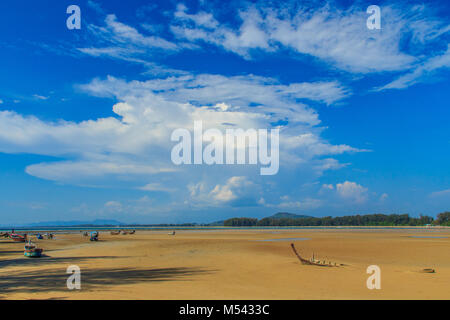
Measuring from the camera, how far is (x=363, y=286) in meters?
17.0

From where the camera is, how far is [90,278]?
1948 cm

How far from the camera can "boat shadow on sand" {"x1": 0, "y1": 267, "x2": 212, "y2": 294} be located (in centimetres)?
1658

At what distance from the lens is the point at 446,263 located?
27.6 metres

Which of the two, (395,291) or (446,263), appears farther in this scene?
(446,263)

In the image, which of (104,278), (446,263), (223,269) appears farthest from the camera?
(446,263)

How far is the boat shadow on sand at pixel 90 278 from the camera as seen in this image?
54.4 ft
